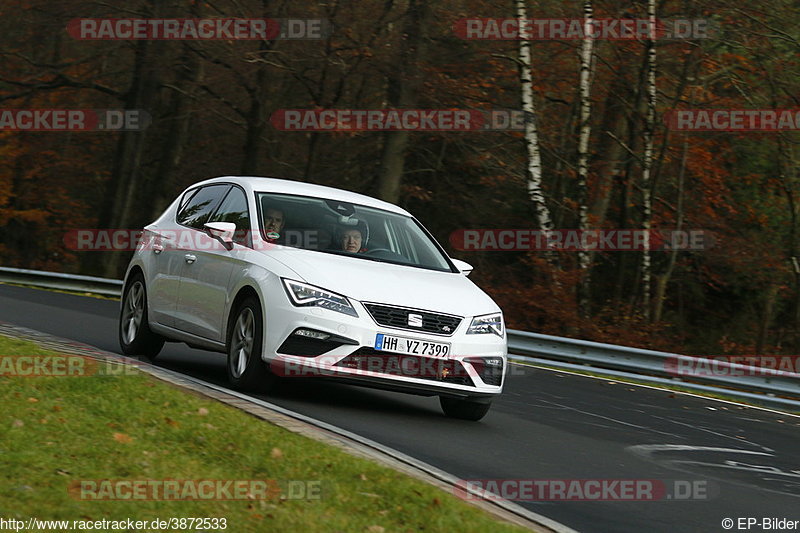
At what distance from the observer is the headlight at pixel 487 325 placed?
9969 millimetres

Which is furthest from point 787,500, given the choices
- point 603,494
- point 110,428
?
point 110,428

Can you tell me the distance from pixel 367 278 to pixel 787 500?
3634 mm

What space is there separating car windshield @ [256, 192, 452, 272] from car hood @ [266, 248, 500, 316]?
270 millimetres

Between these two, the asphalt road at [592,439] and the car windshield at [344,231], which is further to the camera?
the car windshield at [344,231]

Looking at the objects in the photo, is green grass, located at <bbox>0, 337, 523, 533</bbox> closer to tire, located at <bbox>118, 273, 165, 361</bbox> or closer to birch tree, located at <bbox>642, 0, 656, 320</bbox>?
tire, located at <bbox>118, 273, 165, 361</bbox>

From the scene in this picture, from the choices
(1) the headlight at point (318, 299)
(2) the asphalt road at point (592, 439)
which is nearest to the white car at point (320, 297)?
(1) the headlight at point (318, 299)

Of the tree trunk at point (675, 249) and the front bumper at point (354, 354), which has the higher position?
the tree trunk at point (675, 249)

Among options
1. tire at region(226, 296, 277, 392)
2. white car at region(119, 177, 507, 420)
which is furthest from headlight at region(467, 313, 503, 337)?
tire at region(226, 296, 277, 392)

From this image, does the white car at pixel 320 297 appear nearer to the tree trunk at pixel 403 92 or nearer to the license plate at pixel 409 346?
the license plate at pixel 409 346

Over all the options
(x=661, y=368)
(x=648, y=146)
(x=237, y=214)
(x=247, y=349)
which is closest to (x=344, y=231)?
(x=237, y=214)

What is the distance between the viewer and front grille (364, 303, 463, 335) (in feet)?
31.4

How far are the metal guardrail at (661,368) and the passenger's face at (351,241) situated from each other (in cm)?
768

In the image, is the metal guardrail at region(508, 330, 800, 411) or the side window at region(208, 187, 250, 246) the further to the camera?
the metal guardrail at region(508, 330, 800, 411)

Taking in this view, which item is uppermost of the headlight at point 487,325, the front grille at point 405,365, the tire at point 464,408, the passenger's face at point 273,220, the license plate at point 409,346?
the passenger's face at point 273,220
